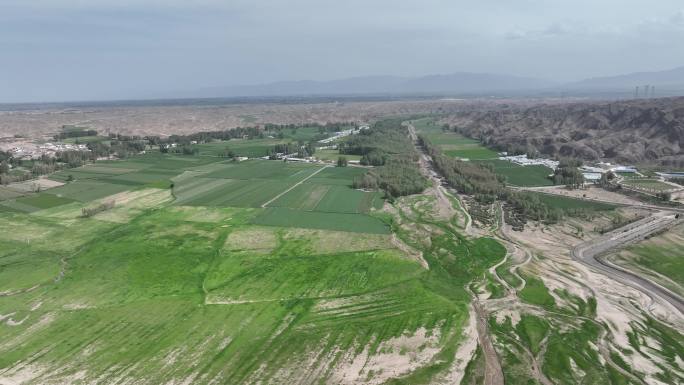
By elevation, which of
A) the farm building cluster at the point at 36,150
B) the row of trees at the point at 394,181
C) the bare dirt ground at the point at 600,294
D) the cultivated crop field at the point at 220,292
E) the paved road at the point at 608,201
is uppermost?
the farm building cluster at the point at 36,150

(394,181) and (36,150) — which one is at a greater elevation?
(36,150)

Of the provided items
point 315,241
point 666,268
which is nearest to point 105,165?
point 315,241

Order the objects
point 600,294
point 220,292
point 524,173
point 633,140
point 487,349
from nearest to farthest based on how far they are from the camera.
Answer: point 487,349, point 220,292, point 600,294, point 524,173, point 633,140

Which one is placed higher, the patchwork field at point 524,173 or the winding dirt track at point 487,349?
the patchwork field at point 524,173

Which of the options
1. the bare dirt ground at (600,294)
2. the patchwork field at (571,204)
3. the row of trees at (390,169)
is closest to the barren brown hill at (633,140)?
the row of trees at (390,169)

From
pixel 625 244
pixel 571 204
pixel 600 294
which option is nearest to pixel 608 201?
pixel 571 204

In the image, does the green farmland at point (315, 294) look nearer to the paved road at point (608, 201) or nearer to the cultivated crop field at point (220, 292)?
the cultivated crop field at point (220, 292)

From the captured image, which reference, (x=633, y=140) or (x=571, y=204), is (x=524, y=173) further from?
(x=633, y=140)

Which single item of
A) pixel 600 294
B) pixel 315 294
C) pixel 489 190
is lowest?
pixel 600 294

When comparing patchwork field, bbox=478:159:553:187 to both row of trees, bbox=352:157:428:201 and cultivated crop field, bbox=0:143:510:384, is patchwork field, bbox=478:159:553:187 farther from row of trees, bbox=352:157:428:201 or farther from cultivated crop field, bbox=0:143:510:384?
cultivated crop field, bbox=0:143:510:384
